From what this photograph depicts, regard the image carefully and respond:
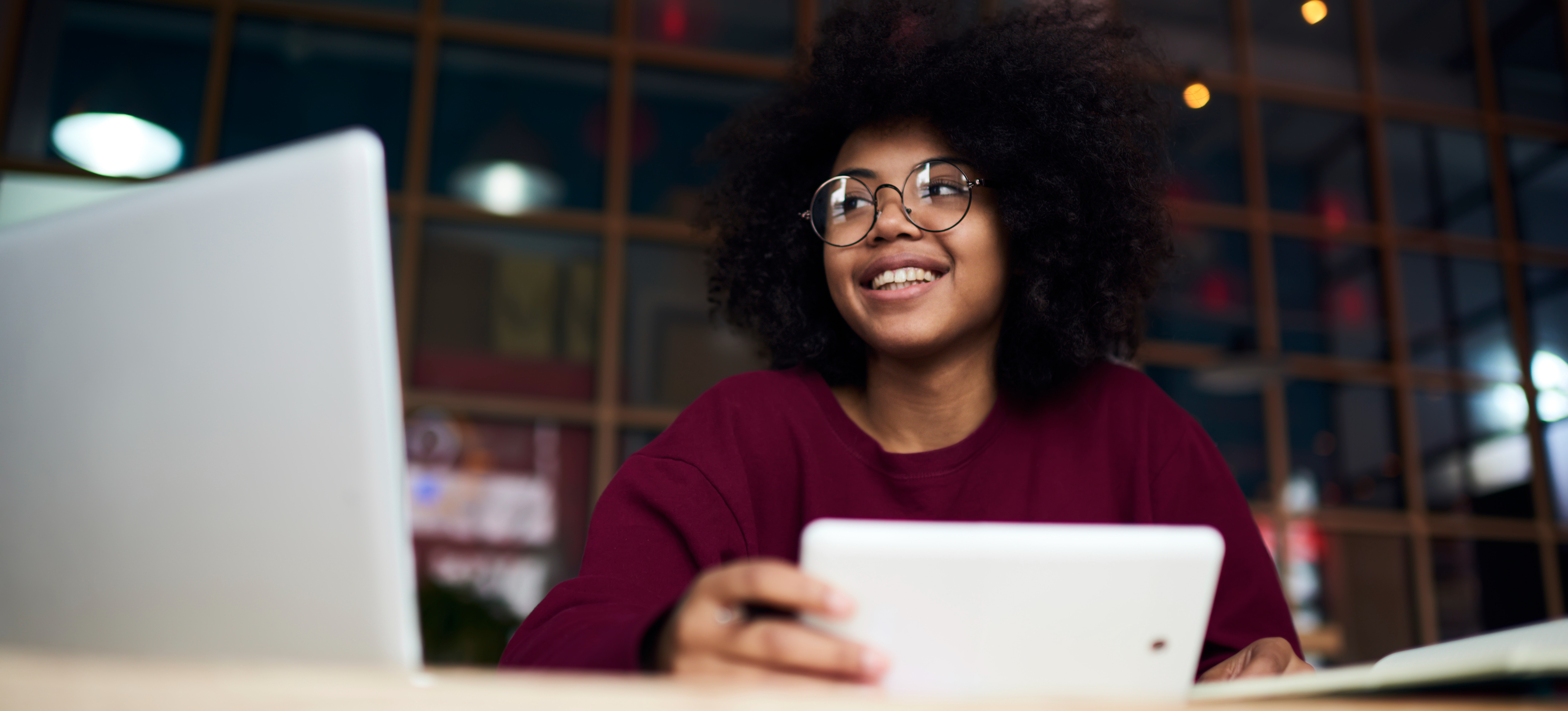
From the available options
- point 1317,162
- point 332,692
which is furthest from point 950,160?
point 1317,162

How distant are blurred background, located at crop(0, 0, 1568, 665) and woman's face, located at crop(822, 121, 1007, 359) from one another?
4.80 ft

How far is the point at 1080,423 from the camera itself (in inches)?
47.1

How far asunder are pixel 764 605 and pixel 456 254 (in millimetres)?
2722

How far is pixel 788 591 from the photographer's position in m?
0.45

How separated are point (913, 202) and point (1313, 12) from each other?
321 centimetres

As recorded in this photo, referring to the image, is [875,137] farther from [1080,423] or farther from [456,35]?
[456,35]

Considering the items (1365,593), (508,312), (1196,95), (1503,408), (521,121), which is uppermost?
(1196,95)

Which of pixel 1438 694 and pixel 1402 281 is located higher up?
pixel 1402 281

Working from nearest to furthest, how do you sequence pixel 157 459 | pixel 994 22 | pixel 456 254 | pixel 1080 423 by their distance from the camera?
pixel 157 459 < pixel 1080 423 < pixel 994 22 < pixel 456 254

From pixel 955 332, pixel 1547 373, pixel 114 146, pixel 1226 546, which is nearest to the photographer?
pixel 1226 546

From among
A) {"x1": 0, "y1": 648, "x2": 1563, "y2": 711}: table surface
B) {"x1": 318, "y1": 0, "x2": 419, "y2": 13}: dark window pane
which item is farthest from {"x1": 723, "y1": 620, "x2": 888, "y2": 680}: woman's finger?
{"x1": 318, "y1": 0, "x2": 419, "y2": 13}: dark window pane

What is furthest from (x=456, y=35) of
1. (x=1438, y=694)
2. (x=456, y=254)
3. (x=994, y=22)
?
(x=1438, y=694)

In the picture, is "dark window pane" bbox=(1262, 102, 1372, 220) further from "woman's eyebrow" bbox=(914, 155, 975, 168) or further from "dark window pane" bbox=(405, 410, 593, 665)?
"woman's eyebrow" bbox=(914, 155, 975, 168)

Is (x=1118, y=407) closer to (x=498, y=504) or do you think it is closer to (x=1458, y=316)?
(x=498, y=504)
